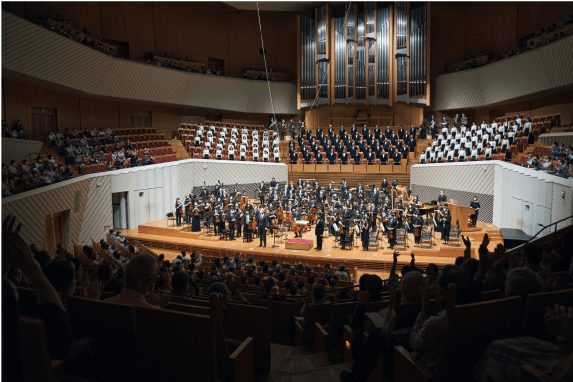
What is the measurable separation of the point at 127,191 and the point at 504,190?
11440 millimetres

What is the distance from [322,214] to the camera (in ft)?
34.0

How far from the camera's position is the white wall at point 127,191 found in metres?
8.65

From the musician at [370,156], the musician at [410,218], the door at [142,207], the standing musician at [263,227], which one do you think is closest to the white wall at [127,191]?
the door at [142,207]

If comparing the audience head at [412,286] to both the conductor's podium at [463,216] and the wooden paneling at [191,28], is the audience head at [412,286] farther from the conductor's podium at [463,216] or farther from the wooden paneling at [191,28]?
the wooden paneling at [191,28]

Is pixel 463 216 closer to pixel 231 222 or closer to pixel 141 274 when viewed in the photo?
pixel 231 222

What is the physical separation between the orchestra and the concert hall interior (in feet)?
0.29

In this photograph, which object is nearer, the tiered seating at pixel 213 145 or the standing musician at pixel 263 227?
the standing musician at pixel 263 227

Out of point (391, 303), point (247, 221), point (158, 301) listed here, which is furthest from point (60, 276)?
point (247, 221)

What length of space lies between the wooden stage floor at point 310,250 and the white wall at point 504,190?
708 mm

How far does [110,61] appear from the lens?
1397 cm

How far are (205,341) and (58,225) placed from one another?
10.2 m

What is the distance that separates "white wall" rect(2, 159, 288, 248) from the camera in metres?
8.65

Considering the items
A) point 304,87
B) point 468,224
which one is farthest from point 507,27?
point 468,224

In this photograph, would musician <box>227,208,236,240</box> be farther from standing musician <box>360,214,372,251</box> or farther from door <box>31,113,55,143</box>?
door <box>31,113,55,143</box>
